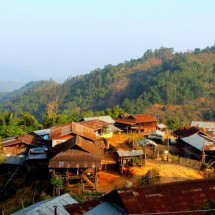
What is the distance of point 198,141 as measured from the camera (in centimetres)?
2867

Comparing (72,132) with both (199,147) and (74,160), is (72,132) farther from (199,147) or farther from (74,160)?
(199,147)

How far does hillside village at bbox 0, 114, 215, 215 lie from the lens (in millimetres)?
10008

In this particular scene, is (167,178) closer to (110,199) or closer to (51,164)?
(51,164)

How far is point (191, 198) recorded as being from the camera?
33.0ft

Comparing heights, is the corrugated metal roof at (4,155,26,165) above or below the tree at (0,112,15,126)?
below

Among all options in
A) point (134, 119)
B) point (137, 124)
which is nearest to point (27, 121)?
point (134, 119)

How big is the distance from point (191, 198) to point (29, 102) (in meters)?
119

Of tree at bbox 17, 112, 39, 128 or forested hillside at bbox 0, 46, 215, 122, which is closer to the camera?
tree at bbox 17, 112, 39, 128

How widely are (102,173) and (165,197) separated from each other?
1280cm

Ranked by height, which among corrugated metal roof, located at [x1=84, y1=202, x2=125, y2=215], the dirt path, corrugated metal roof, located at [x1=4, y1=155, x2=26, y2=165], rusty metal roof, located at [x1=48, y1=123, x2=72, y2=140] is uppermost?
corrugated metal roof, located at [x1=84, y1=202, x2=125, y2=215]

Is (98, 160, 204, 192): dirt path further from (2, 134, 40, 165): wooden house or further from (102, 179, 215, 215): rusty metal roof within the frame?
(2, 134, 40, 165): wooden house

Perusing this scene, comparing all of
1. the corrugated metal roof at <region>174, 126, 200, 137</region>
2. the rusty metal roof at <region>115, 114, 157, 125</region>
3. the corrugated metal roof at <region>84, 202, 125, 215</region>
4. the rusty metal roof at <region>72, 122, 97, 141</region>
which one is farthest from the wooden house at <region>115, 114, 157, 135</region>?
the corrugated metal roof at <region>84, 202, 125, 215</region>

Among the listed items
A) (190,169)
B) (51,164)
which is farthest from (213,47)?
(51,164)

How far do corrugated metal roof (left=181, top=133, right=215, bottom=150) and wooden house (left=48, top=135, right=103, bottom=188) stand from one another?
12.6 m
